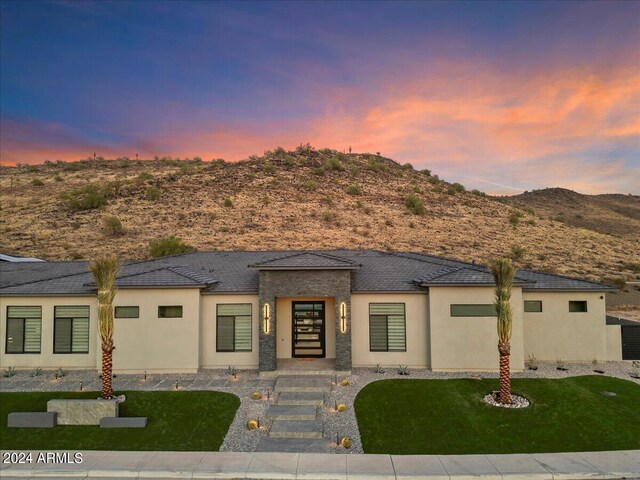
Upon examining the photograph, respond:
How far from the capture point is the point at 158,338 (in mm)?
18031

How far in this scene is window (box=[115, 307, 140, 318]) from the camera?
1819 centimetres

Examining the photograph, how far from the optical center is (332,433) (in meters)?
12.4

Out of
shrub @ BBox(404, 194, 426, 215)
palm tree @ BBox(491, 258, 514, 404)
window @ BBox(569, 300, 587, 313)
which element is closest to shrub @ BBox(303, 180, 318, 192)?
shrub @ BBox(404, 194, 426, 215)

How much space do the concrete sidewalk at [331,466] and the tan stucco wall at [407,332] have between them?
7410mm

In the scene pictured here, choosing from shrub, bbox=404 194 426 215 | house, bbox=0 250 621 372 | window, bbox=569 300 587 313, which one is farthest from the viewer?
shrub, bbox=404 194 426 215

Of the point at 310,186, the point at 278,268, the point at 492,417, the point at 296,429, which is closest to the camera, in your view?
the point at 296,429

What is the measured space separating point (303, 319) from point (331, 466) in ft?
31.5

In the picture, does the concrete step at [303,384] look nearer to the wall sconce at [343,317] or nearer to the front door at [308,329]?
the wall sconce at [343,317]

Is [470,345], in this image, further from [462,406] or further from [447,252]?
[447,252]

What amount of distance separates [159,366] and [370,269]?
35.9 feet

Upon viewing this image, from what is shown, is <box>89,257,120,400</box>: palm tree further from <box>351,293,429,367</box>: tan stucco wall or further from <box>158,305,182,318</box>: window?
<box>351,293,429,367</box>: tan stucco wall

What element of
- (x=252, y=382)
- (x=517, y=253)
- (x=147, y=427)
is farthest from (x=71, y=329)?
(x=517, y=253)

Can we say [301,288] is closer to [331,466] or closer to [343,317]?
[343,317]

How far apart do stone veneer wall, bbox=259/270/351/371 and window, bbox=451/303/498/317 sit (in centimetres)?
471
